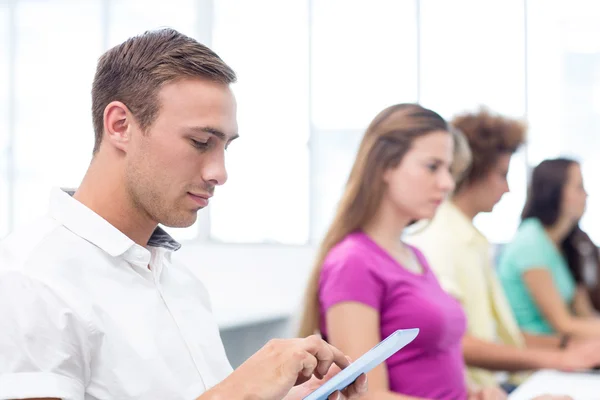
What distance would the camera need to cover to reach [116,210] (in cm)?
114

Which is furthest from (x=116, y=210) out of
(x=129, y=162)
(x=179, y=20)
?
(x=179, y=20)

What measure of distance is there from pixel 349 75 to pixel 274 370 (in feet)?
12.3

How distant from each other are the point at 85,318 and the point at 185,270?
369 mm

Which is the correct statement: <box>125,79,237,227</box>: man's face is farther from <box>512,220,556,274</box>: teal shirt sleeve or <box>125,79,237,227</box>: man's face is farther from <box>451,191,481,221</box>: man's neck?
<box>512,220,556,274</box>: teal shirt sleeve

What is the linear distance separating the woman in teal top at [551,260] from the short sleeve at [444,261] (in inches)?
32.9

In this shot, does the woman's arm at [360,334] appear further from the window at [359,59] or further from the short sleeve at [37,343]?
the window at [359,59]

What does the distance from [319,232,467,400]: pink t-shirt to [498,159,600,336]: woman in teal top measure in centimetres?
128

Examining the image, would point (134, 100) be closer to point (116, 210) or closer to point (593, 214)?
point (116, 210)

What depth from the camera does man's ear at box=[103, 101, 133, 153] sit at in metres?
1.12

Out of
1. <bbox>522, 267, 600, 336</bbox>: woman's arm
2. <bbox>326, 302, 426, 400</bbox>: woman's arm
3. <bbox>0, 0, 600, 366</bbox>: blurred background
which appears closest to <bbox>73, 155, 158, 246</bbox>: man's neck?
<bbox>326, 302, 426, 400</bbox>: woman's arm

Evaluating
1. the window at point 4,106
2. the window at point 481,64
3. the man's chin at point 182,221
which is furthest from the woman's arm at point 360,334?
the window at point 4,106

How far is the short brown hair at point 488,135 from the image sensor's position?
2.73 metres

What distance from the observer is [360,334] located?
1.71 meters

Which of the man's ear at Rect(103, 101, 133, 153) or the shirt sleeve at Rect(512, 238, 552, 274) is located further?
the shirt sleeve at Rect(512, 238, 552, 274)
